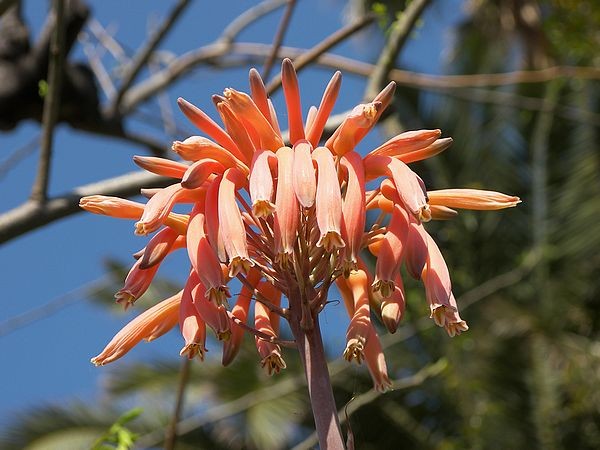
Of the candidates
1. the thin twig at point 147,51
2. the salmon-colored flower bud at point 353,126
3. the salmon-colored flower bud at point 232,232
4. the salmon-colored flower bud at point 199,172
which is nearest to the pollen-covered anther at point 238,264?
the salmon-colored flower bud at point 232,232

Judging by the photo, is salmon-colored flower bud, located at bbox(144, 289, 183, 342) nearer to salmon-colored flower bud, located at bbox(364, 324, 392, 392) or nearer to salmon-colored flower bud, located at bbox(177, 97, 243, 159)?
salmon-colored flower bud, located at bbox(177, 97, 243, 159)

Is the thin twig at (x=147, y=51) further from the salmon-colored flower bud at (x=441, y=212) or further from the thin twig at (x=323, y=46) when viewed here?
the salmon-colored flower bud at (x=441, y=212)

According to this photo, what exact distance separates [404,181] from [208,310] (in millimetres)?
507

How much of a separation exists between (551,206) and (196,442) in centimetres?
546

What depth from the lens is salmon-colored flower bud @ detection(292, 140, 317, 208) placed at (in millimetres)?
2129

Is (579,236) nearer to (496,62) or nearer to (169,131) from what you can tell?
(496,62)

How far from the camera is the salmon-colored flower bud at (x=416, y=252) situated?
2178 mm

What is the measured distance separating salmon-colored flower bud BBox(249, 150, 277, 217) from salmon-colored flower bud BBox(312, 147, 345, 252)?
107 mm

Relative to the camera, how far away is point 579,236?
521 inches

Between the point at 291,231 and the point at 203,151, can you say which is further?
the point at 203,151

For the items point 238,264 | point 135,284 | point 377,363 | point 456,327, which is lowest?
point 377,363

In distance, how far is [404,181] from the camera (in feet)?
7.34

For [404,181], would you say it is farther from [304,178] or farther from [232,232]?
[232,232]

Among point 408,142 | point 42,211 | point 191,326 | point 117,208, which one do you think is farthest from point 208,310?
point 42,211
